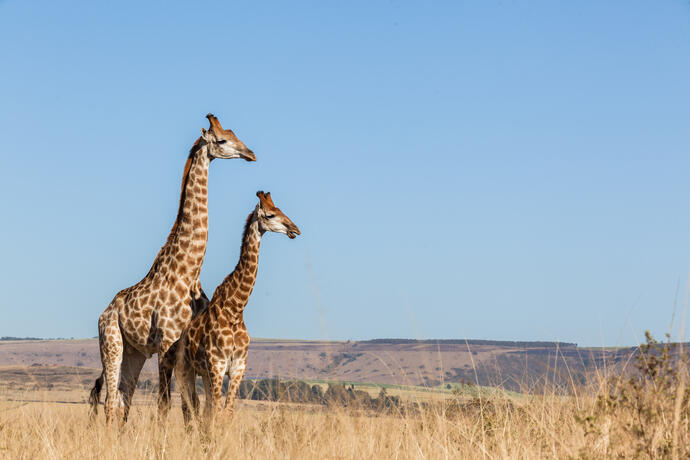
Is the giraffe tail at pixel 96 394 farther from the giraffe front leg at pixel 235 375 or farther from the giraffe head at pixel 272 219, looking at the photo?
the giraffe head at pixel 272 219

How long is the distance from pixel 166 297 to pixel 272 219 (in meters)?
1.86

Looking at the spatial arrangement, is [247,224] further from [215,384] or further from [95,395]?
[95,395]

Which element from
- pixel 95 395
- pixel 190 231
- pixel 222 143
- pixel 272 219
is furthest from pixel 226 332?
pixel 95 395

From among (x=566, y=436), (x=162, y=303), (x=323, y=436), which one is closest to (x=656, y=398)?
(x=566, y=436)

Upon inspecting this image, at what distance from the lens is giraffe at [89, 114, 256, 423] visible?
1076cm

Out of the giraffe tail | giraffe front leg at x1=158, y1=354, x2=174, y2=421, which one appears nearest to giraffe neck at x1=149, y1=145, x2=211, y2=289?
giraffe front leg at x1=158, y1=354, x2=174, y2=421

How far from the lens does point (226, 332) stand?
10.0 meters

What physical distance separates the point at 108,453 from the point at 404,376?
3.73 meters

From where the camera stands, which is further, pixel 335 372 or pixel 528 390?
pixel 528 390

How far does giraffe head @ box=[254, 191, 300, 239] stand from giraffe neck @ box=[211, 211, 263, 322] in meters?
0.13

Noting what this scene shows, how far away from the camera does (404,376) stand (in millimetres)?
10148

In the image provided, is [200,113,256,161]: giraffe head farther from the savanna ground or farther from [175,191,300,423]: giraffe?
the savanna ground

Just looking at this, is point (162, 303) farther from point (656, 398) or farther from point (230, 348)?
point (656, 398)

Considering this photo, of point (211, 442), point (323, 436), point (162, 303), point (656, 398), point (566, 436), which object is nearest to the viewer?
point (656, 398)
